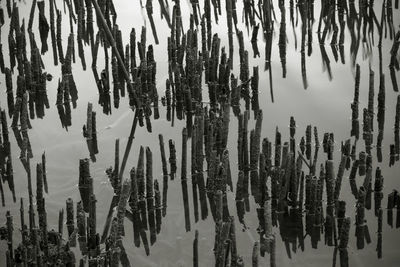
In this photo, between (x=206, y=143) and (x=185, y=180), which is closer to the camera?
(x=185, y=180)

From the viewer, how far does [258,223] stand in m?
3.09

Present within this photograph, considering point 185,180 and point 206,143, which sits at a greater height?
point 206,143

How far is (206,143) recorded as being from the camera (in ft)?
11.6

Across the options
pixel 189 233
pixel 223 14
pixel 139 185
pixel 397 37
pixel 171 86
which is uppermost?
pixel 223 14

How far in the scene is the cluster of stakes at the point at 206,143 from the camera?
2848mm

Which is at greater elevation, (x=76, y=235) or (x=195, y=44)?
(x=195, y=44)

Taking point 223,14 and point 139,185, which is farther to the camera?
→ point 223,14

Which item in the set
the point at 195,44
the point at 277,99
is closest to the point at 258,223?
the point at 277,99

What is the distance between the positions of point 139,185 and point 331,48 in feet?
8.78

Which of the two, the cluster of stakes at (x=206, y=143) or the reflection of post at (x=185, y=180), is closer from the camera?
the cluster of stakes at (x=206, y=143)

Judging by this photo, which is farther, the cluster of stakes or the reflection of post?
the reflection of post

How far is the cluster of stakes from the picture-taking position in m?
2.85

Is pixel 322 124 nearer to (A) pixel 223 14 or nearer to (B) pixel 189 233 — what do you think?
(B) pixel 189 233

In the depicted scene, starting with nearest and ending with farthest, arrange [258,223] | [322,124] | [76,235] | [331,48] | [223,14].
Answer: [76,235], [258,223], [322,124], [331,48], [223,14]
